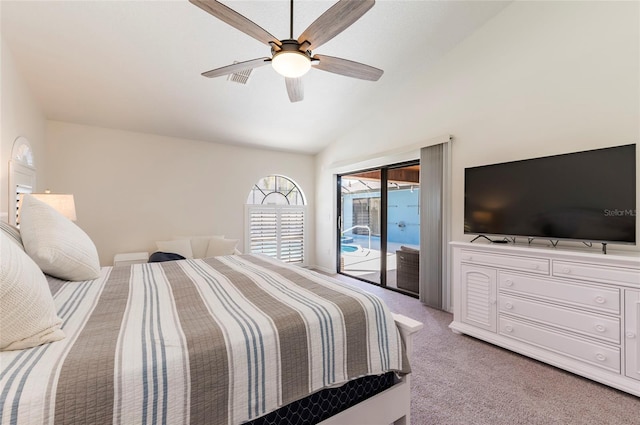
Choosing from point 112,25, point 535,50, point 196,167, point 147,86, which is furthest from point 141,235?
point 535,50

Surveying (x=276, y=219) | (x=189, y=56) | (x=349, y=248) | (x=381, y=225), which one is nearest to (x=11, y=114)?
(x=189, y=56)

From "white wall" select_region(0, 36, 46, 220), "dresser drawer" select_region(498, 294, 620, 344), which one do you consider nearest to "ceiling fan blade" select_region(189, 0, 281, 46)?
"white wall" select_region(0, 36, 46, 220)

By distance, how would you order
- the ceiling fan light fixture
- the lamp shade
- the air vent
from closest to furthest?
the ceiling fan light fixture → the lamp shade → the air vent

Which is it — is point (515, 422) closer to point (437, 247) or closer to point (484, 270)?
point (484, 270)

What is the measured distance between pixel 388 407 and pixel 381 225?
319 centimetres

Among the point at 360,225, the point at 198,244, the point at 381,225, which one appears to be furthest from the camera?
the point at 360,225

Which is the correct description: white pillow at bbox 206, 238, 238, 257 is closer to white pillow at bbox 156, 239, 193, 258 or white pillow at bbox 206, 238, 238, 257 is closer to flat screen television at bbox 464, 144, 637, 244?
white pillow at bbox 156, 239, 193, 258

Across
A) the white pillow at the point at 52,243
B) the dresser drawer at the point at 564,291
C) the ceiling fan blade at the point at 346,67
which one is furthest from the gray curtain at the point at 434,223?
the white pillow at the point at 52,243

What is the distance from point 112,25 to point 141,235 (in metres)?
2.76

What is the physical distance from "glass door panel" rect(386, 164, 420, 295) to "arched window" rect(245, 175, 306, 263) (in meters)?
1.87

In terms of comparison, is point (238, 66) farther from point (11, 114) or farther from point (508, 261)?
point (508, 261)

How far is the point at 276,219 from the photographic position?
5176mm

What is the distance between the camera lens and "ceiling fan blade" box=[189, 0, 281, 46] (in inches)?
56.6

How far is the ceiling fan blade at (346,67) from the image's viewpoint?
193cm
